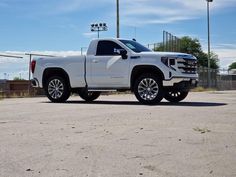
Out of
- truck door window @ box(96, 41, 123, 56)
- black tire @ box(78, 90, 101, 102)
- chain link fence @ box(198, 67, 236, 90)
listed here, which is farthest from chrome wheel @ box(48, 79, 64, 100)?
chain link fence @ box(198, 67, 236, 90)

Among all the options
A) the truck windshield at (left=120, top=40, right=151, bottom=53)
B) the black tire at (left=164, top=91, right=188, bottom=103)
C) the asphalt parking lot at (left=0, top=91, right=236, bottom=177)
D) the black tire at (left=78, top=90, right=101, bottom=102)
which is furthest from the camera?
the black tire at (left=78, top=90, right=101, bottom=102)

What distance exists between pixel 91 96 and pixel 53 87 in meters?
1.70

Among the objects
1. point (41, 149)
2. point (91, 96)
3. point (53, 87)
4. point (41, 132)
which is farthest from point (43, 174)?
point (91, 96)

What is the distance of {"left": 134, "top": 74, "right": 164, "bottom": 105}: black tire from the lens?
14375 millimetres

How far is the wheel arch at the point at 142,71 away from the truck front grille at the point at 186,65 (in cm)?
61

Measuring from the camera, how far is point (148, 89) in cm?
1452

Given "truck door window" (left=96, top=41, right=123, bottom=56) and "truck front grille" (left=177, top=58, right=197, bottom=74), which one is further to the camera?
"truck door window" (left=96, top=41, right=123, bottom=56)

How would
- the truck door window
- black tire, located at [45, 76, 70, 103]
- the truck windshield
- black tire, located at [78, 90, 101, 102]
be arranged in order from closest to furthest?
the truck windshield → the truck door window → black tire, located at [45, 76, 70, 103] → black tire, located at [78, 90, 101, 102]

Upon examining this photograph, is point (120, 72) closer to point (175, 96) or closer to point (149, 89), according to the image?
point (149, 89)

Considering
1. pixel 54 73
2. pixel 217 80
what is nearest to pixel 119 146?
pixel 54 73

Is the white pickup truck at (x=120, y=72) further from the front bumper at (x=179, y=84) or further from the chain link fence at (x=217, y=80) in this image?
the chain link fence at (x=217, y=80)

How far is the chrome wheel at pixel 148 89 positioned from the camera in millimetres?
14430

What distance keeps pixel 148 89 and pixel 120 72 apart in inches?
44.6

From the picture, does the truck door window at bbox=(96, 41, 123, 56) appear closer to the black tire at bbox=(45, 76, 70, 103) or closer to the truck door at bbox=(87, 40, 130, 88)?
the truck door at bbox=(87, 40, 130, 88)
